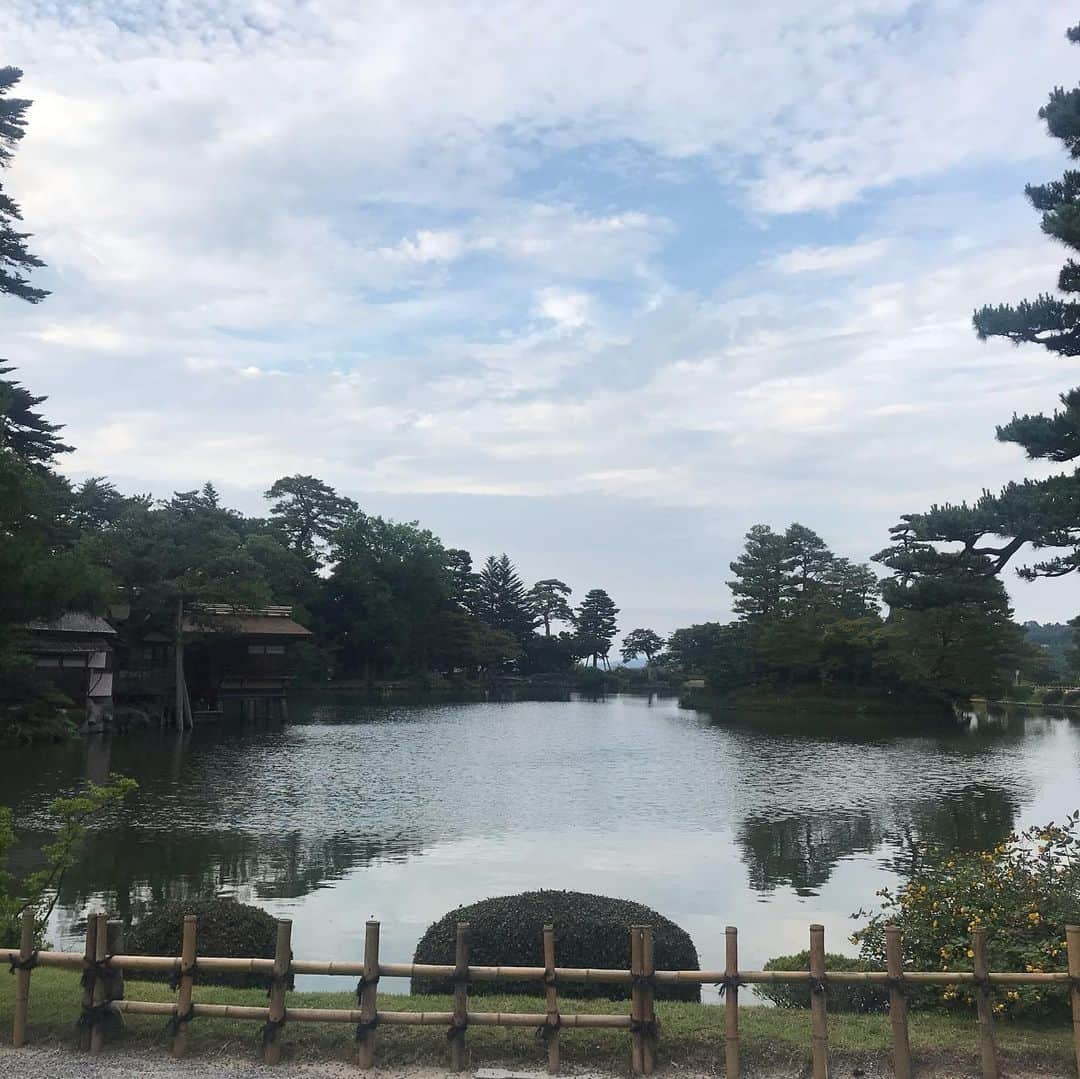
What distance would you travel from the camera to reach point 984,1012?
17.1ft

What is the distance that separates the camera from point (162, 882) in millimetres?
12477

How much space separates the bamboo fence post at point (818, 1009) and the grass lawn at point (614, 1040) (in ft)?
0.58

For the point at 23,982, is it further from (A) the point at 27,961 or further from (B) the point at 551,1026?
(B) the point at 551,1026

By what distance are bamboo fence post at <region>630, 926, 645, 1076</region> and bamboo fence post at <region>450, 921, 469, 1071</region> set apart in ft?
3.05

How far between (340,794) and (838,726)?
27079 mm

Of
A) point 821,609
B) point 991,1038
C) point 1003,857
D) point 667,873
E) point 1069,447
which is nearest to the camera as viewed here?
point 991,1038

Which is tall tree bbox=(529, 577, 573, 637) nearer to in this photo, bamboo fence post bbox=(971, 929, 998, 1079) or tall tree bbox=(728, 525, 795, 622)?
tall tree bbox=(728, 525, 795, 622)

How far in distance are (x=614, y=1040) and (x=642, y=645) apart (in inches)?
3406

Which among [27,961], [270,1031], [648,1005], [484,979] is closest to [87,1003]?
[27,961]

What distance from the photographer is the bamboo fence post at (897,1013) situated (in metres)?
5.23

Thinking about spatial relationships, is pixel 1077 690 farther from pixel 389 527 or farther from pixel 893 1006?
pixel 893 1006

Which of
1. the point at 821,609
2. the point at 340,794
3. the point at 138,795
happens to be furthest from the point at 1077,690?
the point at 138,795

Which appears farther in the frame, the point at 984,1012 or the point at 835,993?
the point at 835,993

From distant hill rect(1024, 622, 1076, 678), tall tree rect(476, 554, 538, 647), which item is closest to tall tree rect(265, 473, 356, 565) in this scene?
tall tree rect(476, 554, 538, 647)
